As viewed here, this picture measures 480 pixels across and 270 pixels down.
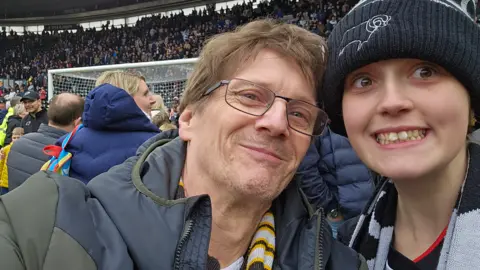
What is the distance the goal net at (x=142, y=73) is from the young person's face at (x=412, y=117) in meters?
5.64

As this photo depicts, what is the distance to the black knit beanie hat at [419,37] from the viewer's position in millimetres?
1366

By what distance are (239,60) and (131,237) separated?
0.79 m

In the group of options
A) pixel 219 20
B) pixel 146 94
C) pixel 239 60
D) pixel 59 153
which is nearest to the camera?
pixel 239 60

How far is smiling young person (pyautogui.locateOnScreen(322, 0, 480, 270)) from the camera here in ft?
4.48

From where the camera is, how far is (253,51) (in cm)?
162

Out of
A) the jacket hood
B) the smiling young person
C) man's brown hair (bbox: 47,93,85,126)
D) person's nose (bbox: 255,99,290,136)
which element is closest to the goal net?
man's brown hair (bbox: 47,93,85,126)

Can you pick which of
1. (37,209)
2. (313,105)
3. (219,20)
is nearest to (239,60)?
(313,105)

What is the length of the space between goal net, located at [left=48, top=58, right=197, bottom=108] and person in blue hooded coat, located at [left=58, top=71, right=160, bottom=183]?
422 centimetres

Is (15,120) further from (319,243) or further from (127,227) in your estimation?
(319,243)

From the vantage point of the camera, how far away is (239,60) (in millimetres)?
1638

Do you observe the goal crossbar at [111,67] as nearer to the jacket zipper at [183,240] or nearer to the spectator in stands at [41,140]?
the spectator in stands at [41,140]

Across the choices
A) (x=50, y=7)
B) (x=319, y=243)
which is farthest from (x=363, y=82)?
(x=50, y=7)

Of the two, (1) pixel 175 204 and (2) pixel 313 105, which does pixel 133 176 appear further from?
(2) pixel 313 105

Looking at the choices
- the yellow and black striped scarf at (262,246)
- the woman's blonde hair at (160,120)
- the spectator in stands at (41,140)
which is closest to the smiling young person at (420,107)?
the yellow and black striped scarf at (262,246)
